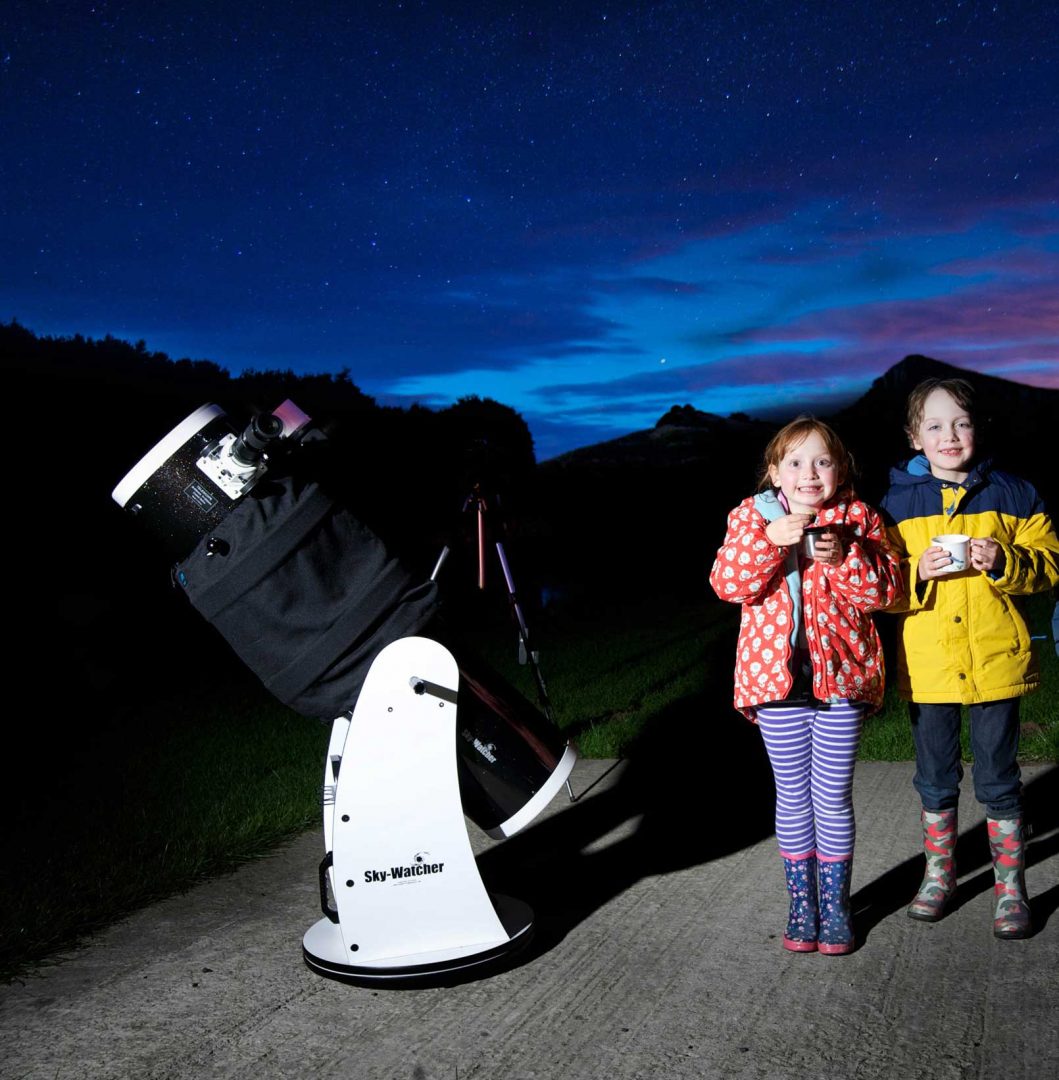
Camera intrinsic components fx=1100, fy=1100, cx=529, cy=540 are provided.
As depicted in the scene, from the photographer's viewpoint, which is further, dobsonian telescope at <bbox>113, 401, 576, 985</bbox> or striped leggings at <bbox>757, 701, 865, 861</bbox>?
striped leggings at <bbox>757, 701, 865, 861</bbox>

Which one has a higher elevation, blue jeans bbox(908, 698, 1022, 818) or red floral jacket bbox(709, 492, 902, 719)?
red floral jacket bbox(709, 492, 902, 719)

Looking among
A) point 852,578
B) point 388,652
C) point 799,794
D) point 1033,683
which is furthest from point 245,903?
point 1033,683

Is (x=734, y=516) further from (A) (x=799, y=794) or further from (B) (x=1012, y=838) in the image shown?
(B) (x=1012, y=838)

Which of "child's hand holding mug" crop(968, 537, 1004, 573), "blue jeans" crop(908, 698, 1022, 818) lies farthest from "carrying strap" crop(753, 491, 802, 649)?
"blue jeans" crop(908, 698, 1022, 818)

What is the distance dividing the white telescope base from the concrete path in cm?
Answer: 10

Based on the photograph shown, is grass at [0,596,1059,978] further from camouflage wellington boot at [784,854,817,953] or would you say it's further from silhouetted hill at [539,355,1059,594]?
silhouetted hill at [539,355,1059,594]

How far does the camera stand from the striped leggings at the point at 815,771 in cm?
312

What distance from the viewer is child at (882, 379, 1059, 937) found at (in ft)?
10.6

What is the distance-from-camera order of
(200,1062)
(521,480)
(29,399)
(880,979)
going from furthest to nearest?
Answer: 1. (521,480)
2. (29,399)
3. (880,979)
4. (200,1062)

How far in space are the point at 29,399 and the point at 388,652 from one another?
607cm

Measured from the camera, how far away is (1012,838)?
325cm

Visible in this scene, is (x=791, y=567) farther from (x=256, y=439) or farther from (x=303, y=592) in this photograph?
(x=256, y=439)

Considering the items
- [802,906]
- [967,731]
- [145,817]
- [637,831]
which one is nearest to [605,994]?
[802,906]

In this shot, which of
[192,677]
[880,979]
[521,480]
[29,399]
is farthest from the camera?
[521,480]
